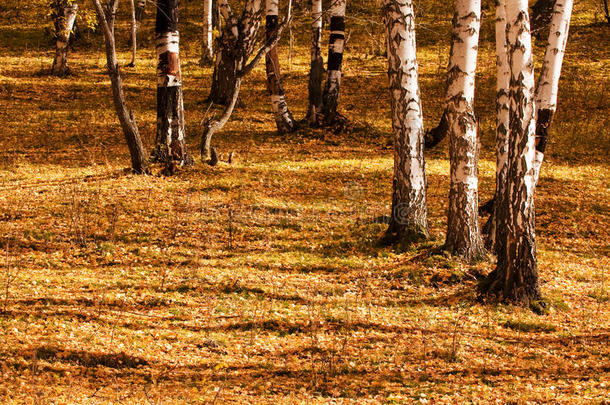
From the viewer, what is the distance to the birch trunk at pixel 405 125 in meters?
8.96

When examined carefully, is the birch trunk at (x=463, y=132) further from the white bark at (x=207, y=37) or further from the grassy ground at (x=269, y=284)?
the white bark at (x=207, y=37)

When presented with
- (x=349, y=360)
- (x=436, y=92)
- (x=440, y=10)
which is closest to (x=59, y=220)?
(x=349, y=360)

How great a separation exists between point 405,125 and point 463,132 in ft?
3.18

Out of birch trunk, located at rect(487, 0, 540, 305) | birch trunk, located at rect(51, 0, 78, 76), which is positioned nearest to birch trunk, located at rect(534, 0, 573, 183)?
birch trunk, located at rect(487, 0, 540, 305)

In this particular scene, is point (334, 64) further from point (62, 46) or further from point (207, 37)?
point (62, 46)

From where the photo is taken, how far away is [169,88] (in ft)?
40.7

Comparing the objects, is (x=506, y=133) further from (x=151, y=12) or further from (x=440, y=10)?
(x=151, y=12)

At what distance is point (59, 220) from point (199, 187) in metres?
2.88

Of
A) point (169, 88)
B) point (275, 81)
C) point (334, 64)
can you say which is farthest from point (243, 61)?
point (334, 64)

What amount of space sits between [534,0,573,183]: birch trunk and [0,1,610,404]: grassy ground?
2.20 m

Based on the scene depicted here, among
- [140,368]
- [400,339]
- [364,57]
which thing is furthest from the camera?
Answer: [364,57]

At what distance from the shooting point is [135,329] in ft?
21.4

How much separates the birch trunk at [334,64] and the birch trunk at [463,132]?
27.6 ft

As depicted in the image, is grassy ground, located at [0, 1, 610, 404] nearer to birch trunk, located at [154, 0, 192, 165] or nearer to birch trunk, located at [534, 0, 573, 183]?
birch trunk, located at [154, 0, 192, 165]
